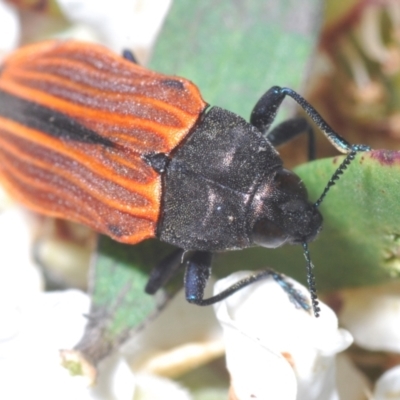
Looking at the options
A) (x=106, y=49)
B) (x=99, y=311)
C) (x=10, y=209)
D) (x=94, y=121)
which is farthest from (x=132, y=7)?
(x=99, y=311)

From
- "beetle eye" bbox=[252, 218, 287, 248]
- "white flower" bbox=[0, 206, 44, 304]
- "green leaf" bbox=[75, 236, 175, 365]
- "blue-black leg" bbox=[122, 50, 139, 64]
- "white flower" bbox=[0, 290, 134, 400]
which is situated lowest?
"white flower" bbox=[0, 206, 44, 304]

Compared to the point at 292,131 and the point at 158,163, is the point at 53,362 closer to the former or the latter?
the point at 158,163

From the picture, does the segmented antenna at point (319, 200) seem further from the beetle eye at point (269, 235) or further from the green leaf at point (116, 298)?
the green leaf at point (116, 298)

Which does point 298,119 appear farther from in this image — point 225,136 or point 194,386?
point 194,386

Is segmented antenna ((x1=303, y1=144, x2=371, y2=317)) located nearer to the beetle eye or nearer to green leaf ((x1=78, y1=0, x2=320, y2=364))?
the beetle eye

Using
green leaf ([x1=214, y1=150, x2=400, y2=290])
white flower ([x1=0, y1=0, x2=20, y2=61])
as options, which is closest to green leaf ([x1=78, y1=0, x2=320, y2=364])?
green leaf ([x1=214, y1=150, x2=400, y2=290])

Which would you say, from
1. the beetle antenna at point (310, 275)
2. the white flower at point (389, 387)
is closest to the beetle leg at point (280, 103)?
the beetle antenna at point (310, 275)

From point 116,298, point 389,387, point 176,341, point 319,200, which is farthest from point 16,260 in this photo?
point 389,387
